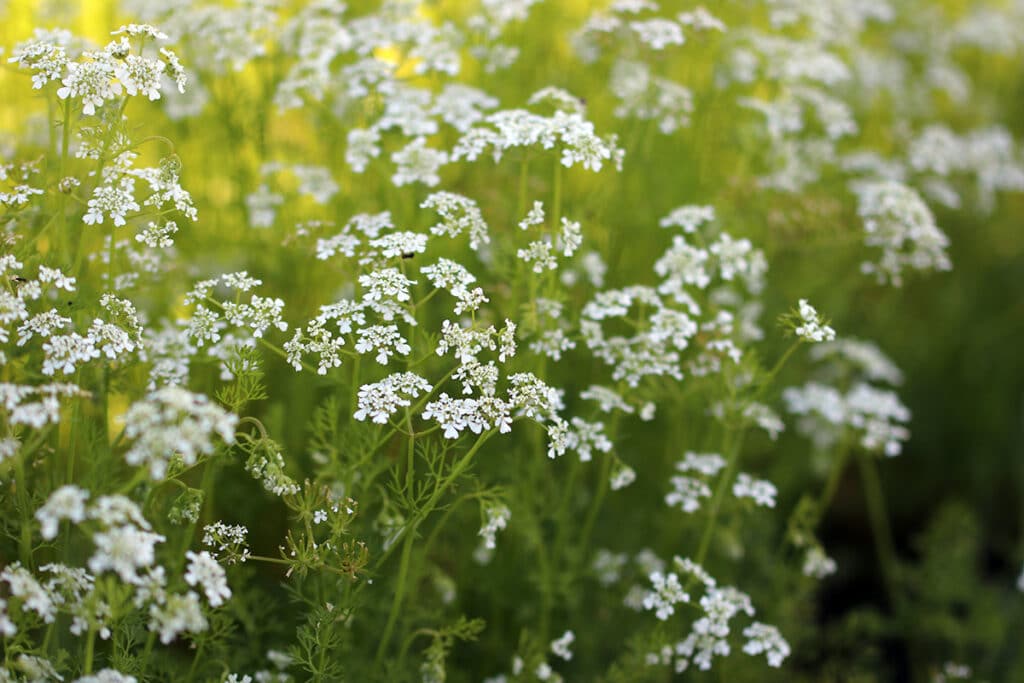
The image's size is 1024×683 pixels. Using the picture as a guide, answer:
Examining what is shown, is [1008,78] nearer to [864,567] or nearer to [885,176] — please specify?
[885,176]

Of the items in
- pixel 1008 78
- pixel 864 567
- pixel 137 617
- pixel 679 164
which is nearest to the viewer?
pixel 137 617

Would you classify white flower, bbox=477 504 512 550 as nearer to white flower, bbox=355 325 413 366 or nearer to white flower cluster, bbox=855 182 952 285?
white flower, bbox=355 325 413 366

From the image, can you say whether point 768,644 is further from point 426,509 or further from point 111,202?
point 111,202

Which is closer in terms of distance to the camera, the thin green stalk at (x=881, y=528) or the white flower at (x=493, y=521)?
the white flower at (x=493, y=521)

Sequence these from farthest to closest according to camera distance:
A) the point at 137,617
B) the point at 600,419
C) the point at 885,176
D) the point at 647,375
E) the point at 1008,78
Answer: the point at 1008,78 < the point at 885,176 < the point at 600,419 < the point at 647,375 < the point at 137,617

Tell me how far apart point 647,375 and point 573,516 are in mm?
1007

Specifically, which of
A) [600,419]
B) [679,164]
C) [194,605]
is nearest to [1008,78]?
[679,164]

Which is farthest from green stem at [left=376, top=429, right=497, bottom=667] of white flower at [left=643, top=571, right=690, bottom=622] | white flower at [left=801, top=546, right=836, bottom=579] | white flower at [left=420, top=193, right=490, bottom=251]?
white flower at [left=801, top=546, right=836, bottom=579]

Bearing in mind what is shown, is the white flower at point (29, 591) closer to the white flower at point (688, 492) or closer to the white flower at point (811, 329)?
the white flower at point (688, 492)

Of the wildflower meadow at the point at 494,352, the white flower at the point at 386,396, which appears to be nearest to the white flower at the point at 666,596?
the wildflower meadow at the point at 494,352

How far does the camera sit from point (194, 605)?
2.30 meters

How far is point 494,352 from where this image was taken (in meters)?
3.05

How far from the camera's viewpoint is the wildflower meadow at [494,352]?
2777 mm

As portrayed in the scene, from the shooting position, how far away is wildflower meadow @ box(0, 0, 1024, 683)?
9.11ft
